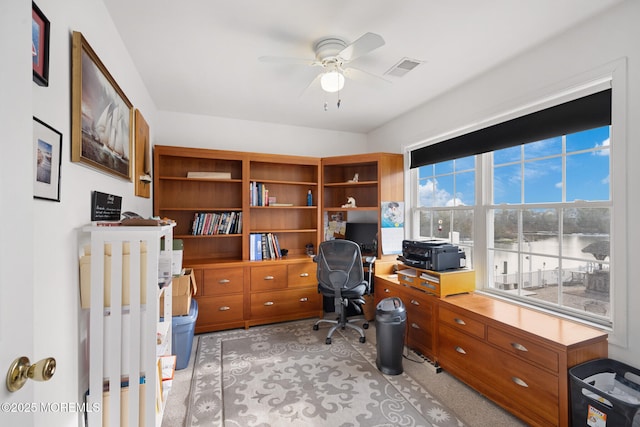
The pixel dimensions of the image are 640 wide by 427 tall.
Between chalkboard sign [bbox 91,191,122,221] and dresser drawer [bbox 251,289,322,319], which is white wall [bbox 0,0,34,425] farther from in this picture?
dresser drawer [bbox 251,289,322,319]

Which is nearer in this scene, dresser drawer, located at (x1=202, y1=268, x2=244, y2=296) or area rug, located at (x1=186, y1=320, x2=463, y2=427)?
area rug, located at (x1=186, y1=320, x2=463, y2=427)

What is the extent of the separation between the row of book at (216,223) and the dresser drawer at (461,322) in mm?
2353

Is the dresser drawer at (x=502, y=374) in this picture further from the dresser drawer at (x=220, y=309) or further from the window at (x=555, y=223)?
the dresser drawer at (x=220, y=309)

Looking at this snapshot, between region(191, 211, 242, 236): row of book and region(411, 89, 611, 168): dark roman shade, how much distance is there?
242 centimetres

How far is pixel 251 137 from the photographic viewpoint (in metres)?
3.70

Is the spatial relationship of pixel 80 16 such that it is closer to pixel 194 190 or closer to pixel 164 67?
pixel 164 67

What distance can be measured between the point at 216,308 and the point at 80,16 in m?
2.63

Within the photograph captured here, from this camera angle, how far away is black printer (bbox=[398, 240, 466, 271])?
245cm

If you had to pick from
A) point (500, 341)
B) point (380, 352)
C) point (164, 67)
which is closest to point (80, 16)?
point (164, 67)

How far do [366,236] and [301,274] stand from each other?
3.32 feet

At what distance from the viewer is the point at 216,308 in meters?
3.06

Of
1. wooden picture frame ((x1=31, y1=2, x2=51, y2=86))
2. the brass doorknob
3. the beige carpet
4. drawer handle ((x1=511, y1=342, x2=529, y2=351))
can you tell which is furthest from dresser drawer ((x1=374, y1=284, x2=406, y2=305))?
wooden picture frame ((x1=31, y1=2, x2=51, y2=86))

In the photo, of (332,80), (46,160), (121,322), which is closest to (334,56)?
(332,80)

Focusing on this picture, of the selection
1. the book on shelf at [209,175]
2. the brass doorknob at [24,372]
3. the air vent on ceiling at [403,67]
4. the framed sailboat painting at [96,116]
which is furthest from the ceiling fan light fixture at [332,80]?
the brass doorknob at [24,372]
